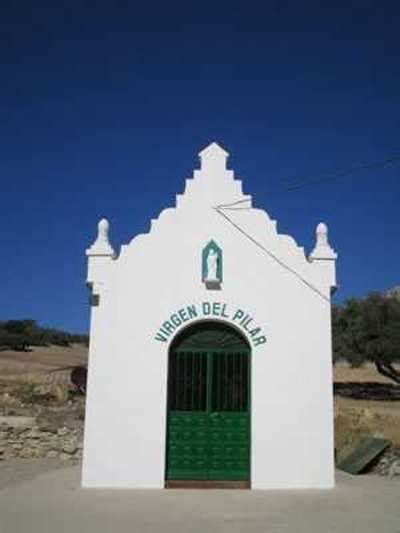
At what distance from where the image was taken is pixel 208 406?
41.9 feet

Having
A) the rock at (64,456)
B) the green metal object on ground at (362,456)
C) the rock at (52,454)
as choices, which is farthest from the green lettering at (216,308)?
the rock at (52,454)

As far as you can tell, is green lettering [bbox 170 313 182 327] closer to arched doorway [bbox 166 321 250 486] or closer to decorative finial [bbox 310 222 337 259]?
arched doorway [bbox 166 321 250 486]

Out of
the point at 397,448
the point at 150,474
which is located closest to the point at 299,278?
the point at 150,474

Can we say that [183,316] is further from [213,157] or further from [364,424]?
[364,424]

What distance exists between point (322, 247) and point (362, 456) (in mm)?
5108

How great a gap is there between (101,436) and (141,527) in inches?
136

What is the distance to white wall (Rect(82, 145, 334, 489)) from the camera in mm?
12422

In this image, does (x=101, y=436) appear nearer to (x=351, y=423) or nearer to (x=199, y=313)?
(x=199, y=313)

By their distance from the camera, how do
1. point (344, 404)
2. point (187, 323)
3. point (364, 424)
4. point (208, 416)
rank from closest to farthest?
point (208, 416) < point (187, 323) < point (364, 424) < point (344, 404)

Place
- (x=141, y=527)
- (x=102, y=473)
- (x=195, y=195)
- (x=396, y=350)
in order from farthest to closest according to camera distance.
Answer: (x=396, y=350)
(x=195, y=195)
(x=102, y=473)
(x=141, y=527)

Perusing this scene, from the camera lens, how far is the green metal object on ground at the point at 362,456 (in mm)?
14828

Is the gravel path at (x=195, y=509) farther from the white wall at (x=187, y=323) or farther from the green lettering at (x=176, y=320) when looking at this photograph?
the green lettering at (x=176, y=320)

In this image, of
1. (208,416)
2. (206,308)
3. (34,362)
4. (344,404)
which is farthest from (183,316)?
(34,362)

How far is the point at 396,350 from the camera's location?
3938 cm
